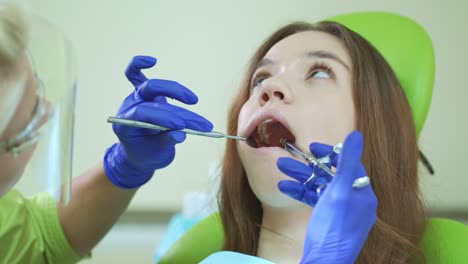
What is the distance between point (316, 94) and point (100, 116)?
1366 mm

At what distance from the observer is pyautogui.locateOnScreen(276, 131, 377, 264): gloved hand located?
737 mm

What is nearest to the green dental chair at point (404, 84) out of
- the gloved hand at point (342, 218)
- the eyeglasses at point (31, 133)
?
the gloved hand at point (342, 218)

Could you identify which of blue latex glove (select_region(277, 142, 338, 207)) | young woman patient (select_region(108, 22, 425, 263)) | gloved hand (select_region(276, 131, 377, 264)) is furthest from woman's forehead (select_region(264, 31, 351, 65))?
gloved hand (select_region(276, 131, 377, 264))

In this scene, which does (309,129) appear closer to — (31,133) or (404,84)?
(404,84)

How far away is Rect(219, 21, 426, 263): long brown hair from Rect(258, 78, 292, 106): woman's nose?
0.58 feet

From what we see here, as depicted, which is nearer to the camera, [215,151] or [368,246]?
[368,246]

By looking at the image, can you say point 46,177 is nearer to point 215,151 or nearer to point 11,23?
point 11,23

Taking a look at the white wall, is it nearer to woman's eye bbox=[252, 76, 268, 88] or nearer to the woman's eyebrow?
woman's eye bbox=[252, 76, 268, 88]

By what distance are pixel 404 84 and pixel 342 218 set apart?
666mm

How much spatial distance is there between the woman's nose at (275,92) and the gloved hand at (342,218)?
14.3 inches

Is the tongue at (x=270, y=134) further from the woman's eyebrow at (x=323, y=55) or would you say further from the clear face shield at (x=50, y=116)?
the clear face shield at (x=50, y=116)

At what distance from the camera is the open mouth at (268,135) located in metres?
1.13

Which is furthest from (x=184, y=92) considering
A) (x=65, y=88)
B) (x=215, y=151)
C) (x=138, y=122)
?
(x=215, y=151)

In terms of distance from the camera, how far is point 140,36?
7.30 ft
